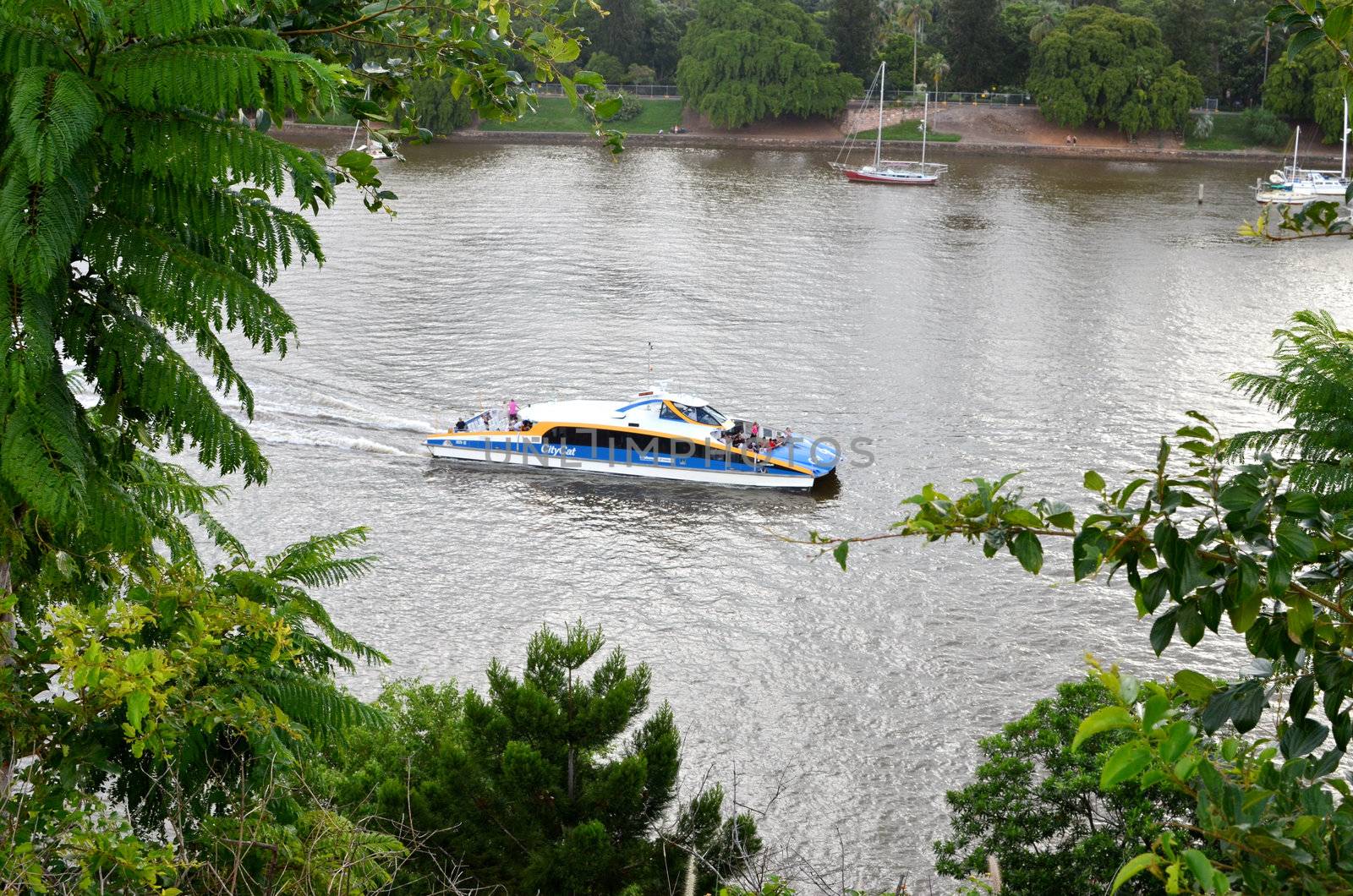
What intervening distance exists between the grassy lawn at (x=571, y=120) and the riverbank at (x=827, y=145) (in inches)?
41.5

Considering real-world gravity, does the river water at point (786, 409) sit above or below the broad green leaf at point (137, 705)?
below

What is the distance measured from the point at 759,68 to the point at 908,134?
11100mm

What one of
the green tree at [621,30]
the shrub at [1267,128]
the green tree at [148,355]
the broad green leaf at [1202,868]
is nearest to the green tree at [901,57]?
the green tree at [621,30]

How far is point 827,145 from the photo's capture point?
87.8m

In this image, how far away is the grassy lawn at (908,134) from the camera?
87.6m

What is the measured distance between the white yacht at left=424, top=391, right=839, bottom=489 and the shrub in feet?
197

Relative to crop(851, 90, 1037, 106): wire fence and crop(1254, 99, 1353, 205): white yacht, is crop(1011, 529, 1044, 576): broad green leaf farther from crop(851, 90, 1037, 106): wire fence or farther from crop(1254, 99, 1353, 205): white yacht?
crop(851, 90, 1037, 106): wire fence

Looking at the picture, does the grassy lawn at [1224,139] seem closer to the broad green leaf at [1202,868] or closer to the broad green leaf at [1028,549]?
the broad green leaf at [1028,549]

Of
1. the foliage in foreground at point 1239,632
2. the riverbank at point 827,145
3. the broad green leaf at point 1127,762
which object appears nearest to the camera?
the broad green leaf at point 1127,762

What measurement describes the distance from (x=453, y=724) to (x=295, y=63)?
1280 centimetres

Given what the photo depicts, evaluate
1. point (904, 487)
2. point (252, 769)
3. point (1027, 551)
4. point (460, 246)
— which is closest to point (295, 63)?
point (1027, 551)

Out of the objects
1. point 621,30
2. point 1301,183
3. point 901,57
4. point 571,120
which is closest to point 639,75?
point 621,30

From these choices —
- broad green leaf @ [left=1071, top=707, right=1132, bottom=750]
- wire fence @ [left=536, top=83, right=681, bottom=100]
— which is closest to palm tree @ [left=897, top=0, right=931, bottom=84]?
wire fence @ [left=536, top=83, right=681, bottom=100]

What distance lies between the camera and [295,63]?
16.4 ft
